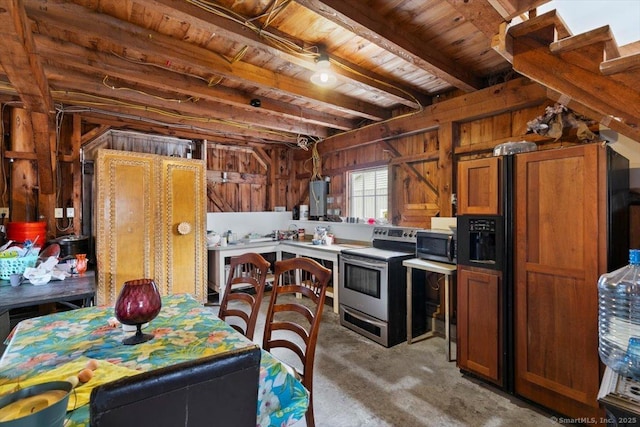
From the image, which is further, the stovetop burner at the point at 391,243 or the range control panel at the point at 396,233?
the range control panel at the point at 396,233

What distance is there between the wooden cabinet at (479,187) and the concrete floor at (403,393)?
132 centimetres

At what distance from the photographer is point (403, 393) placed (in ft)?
7.52

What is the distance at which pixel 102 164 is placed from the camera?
3.50 metres

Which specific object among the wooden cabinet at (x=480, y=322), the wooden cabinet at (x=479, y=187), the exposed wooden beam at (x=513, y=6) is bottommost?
the wooden cabinet at (x=480, y=322)

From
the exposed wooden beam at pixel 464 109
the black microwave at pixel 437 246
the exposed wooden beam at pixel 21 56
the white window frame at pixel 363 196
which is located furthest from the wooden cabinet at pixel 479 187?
the exposed wooden beam at pixel 21 56

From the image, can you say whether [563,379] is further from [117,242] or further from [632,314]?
[117,242]

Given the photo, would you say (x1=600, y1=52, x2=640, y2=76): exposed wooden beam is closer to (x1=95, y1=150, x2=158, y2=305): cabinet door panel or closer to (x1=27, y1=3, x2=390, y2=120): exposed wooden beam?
(x1=27, y1=3, x2=390, y2=120): exposed wooden beam

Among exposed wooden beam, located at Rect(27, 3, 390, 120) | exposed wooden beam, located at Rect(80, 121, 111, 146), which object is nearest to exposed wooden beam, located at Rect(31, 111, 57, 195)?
exposed wooden beam, located at Rect(80, 121, 111, 146)

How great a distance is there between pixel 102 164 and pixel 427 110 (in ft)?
12.0

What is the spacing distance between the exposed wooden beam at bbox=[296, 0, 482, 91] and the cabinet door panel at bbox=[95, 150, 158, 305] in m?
2.95

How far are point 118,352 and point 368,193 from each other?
3.73m

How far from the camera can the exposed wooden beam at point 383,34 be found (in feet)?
5.89

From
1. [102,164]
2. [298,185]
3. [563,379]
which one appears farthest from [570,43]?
[298,185]

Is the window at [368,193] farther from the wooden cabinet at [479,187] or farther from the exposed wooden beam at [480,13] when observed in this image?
the exposed wooden beam at [480,13]
